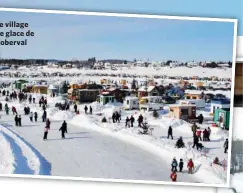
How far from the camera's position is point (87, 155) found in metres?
2.19

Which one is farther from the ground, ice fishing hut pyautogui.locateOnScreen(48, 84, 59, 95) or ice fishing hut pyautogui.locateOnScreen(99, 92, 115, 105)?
ice fishing hut pyautogui.locateOnScreen(48, 84, 59, 95)

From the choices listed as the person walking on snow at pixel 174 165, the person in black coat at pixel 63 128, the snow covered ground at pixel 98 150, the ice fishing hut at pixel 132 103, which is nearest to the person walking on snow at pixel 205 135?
the snow covered ground at pixel 98 150

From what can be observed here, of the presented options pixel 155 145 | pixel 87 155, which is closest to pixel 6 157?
pixel 87 155

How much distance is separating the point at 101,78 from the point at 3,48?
0.47 meters

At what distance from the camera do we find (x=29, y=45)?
7.04 ft

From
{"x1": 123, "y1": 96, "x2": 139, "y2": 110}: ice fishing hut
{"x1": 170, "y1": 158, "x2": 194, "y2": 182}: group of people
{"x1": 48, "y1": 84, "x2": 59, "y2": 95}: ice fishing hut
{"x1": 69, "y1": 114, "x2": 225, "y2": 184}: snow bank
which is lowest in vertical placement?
{"x1": 170, "y1": 158, "x2": 194, "y2": 182}: group of people

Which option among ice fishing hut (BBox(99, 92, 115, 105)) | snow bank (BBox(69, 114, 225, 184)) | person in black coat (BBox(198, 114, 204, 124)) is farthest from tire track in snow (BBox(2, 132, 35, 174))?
person in black coat (BBox(198, 114, 204, 124))

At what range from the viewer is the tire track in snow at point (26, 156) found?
7.18 ft

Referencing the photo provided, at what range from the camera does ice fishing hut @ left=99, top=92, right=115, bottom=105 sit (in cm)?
217

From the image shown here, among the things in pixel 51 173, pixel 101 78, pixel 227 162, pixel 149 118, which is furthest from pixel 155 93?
pixel 51 173

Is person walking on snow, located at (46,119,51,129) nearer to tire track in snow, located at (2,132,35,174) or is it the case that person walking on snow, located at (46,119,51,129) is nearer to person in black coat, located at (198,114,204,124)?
tire track in snow, located at (2,132,35,174)

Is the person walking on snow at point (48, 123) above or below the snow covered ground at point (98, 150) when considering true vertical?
above

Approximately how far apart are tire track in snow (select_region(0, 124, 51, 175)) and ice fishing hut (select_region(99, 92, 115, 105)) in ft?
1.28

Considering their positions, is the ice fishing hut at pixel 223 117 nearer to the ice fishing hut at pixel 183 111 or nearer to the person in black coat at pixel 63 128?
the ice fishing hut at pixel 183 111
